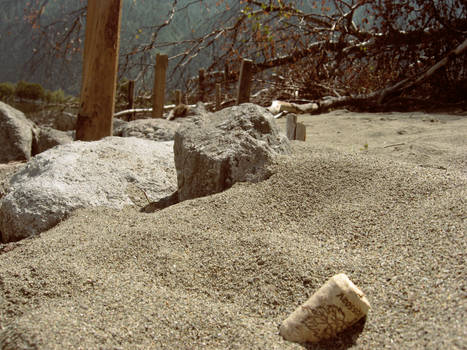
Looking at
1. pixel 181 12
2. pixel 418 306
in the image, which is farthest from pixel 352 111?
pixel 418 306

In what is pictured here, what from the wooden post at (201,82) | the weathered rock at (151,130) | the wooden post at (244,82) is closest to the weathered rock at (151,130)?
the weathered rock at (151,130)

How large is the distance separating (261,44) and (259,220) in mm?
5690

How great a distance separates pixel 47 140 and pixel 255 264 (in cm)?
542

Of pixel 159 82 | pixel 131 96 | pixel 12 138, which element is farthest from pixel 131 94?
pixel 12 138

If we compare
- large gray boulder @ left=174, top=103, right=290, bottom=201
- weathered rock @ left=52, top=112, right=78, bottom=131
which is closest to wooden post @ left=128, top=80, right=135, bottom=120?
weathered rock @ left=52, top=112, right=78, bottom=131

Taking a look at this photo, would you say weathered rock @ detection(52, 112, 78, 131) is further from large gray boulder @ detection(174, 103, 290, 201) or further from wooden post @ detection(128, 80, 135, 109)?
large gray boulder @ detection(174, 103, 290, 201)

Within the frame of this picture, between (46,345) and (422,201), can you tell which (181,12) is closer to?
(422,201)

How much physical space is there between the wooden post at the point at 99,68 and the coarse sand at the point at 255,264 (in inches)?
82.6

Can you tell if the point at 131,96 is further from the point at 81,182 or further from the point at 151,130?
the point at 81,182

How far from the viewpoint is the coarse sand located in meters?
1.14

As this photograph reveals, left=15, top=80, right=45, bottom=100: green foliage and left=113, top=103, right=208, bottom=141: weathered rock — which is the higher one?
left=15, top=80, right=45, bottom=100: green foliage

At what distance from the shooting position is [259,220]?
1849mm

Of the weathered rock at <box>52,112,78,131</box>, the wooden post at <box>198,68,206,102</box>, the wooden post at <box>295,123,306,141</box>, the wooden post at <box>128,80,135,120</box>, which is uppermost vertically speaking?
the wooden post at <box>198,68,206,102</box>

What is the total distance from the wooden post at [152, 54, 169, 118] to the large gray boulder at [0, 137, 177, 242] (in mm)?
4882
